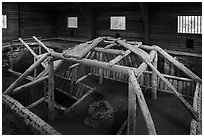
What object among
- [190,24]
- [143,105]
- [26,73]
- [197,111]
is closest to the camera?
[143,105]

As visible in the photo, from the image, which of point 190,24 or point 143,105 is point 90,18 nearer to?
point 190,24

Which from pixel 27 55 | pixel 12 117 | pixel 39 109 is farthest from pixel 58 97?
pixel 27 55

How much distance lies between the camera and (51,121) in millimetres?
7484

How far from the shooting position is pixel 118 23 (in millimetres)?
16062

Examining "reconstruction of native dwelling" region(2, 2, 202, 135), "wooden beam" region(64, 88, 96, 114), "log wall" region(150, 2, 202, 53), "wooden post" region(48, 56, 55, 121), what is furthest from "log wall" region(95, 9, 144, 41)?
"wooden post" region(48, 56, 55, 121)

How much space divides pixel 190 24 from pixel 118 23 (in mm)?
5456

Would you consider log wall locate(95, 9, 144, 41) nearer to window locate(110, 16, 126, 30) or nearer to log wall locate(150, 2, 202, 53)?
window locate(110, 16, 126, 30)

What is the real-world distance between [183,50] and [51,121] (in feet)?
30.0

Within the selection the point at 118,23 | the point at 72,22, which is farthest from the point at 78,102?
the point at 72,22

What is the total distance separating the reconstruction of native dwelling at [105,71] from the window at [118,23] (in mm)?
74

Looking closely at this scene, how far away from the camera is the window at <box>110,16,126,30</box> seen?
15.8 metres

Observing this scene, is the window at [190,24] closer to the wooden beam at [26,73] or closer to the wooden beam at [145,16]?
the wooden beam at [145,16]

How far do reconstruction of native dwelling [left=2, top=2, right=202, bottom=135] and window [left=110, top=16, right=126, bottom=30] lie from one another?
74mm

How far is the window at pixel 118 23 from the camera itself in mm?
15844
